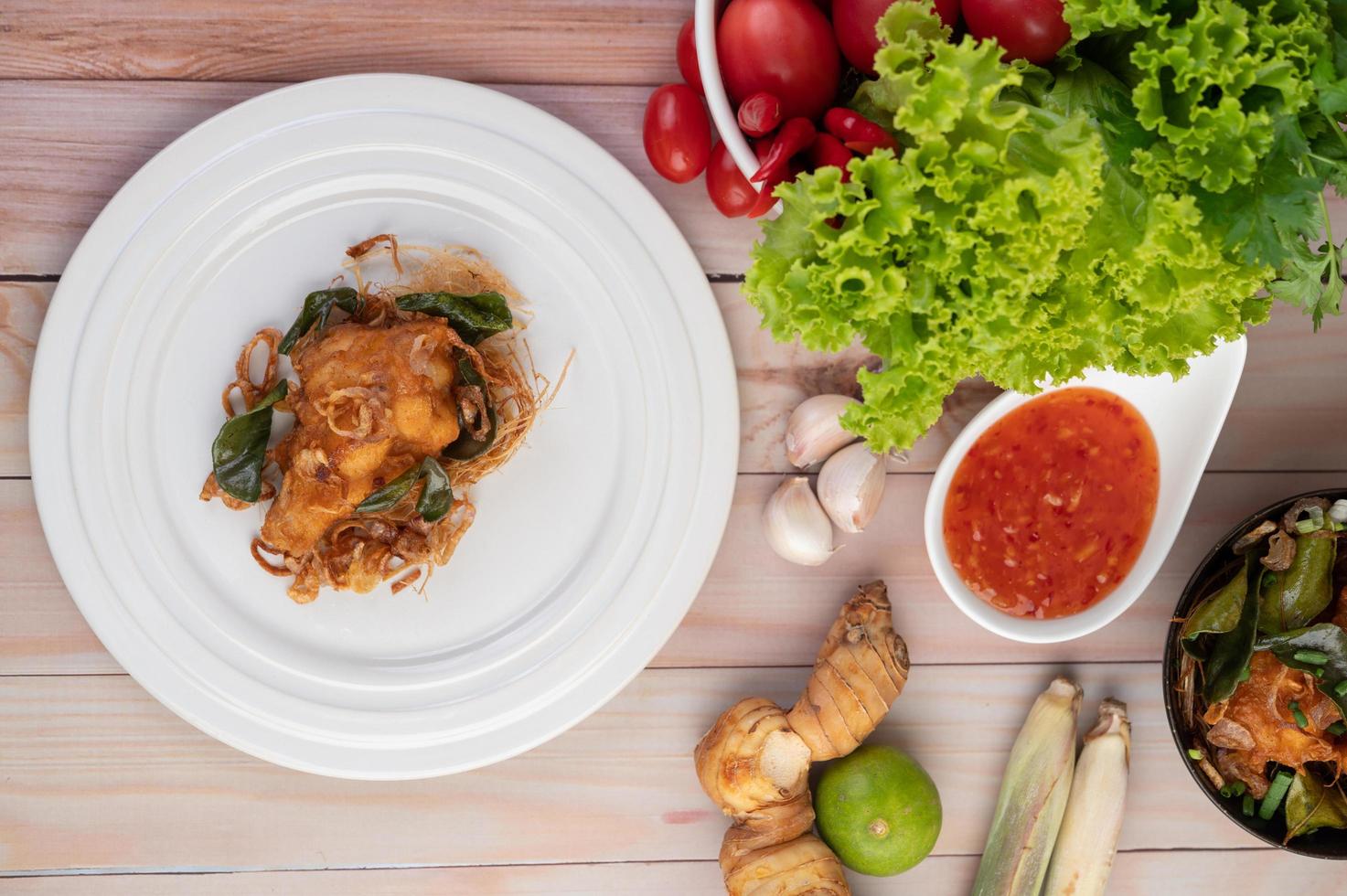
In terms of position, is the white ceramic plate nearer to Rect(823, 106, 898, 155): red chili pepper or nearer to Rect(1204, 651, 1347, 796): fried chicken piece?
Rect(823, 106, 898, 155): red chili pepper

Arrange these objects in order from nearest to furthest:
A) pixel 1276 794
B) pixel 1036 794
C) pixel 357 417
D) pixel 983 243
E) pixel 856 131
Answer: pixel 983 243, pixel 856 131, pixel 357 417, pixel 1276 794, pixel 1036 794

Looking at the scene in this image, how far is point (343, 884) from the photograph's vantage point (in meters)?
1.80

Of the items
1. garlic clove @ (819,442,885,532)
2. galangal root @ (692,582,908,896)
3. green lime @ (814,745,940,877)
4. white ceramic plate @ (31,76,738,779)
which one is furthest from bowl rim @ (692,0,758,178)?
green lime @ (814,745,940,877)

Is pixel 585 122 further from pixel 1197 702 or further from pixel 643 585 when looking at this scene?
pixel 1197 702

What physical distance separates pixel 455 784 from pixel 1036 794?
3.55 ft

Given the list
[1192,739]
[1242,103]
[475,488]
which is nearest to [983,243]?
[1242,103]

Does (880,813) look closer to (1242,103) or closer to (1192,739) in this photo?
(1192,739)

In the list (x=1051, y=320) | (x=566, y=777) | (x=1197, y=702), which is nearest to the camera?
(x=1051, y=320)

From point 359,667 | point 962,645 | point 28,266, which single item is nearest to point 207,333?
point 28,266

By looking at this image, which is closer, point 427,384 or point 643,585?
point 427,384

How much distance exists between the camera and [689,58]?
5.19ft

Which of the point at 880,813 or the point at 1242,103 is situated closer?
the point at 1242,103

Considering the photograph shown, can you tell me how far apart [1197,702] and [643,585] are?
0.99m

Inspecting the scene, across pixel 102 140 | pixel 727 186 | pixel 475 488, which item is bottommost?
pixel 475 488
